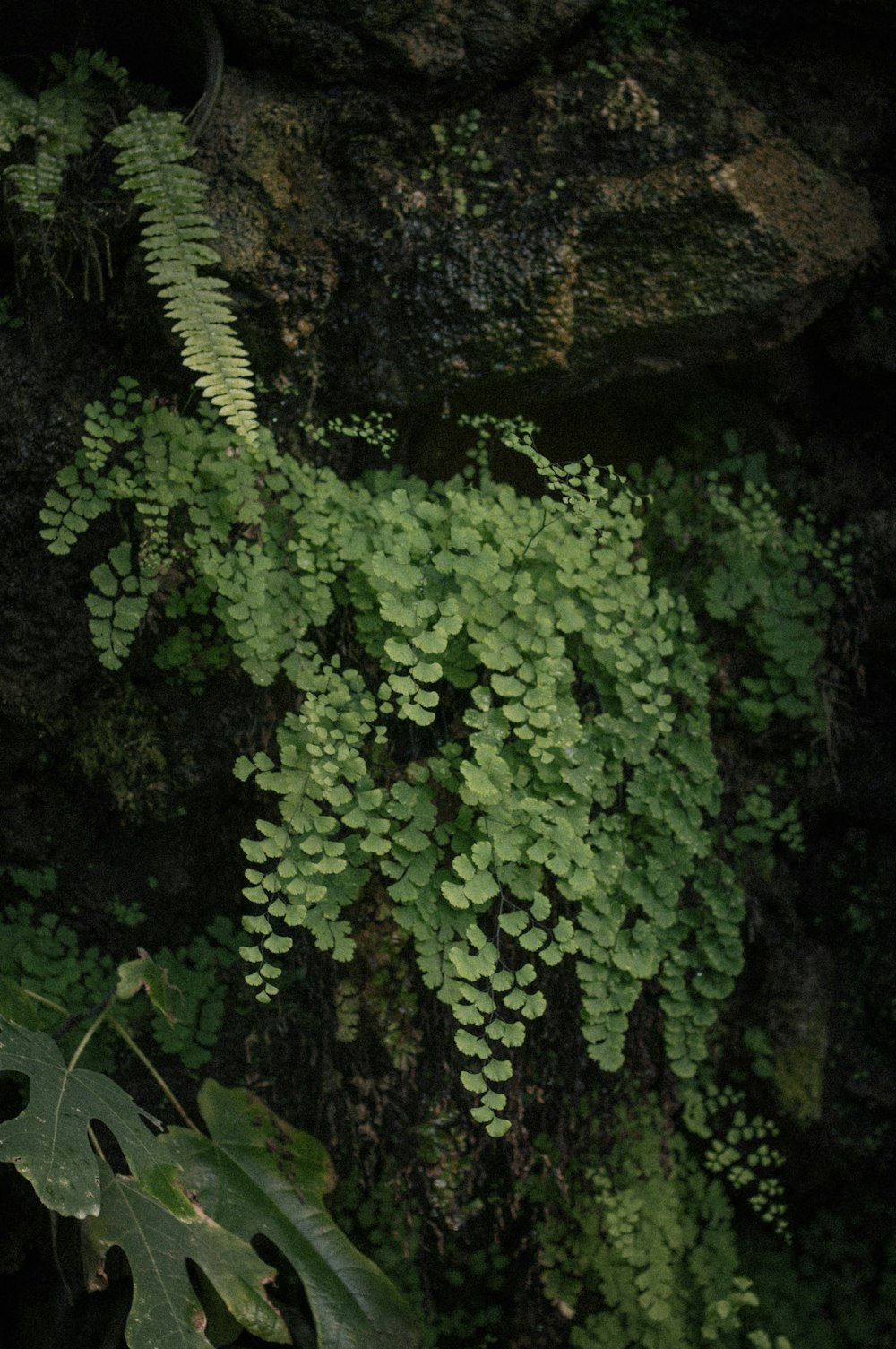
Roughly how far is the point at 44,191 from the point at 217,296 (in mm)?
573

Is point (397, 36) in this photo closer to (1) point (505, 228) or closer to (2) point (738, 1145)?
(1) point (505, 228)

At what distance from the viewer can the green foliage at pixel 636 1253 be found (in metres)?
3.07

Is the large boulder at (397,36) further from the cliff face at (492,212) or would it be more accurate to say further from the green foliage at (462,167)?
the green foliage at (462,167)

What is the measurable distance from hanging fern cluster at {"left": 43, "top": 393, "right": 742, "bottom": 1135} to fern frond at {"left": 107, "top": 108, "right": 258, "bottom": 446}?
18 centimetres

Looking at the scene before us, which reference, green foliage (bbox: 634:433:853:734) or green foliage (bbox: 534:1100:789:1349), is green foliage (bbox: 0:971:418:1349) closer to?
green foliage (bbox: 534:1100:789:1349)

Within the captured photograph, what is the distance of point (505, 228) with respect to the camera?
2.77 meters

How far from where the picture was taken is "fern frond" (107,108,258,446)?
7.55ft

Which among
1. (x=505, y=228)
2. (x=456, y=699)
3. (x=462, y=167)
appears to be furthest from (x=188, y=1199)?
(x=462, y=167)

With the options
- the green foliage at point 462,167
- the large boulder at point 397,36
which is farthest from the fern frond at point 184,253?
the green foliage at point 462,167

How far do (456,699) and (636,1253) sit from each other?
5.68ft

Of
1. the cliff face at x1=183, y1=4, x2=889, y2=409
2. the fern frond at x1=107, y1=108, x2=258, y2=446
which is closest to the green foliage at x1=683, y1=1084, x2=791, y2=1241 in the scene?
the cliff face at x1=183, y1=4, x2=889, y2=409

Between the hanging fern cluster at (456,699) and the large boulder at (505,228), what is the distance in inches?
14.6

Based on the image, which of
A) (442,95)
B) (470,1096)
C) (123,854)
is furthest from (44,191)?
(470,1096)

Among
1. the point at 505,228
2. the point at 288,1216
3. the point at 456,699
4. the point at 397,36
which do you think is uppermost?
the point at 397,36
